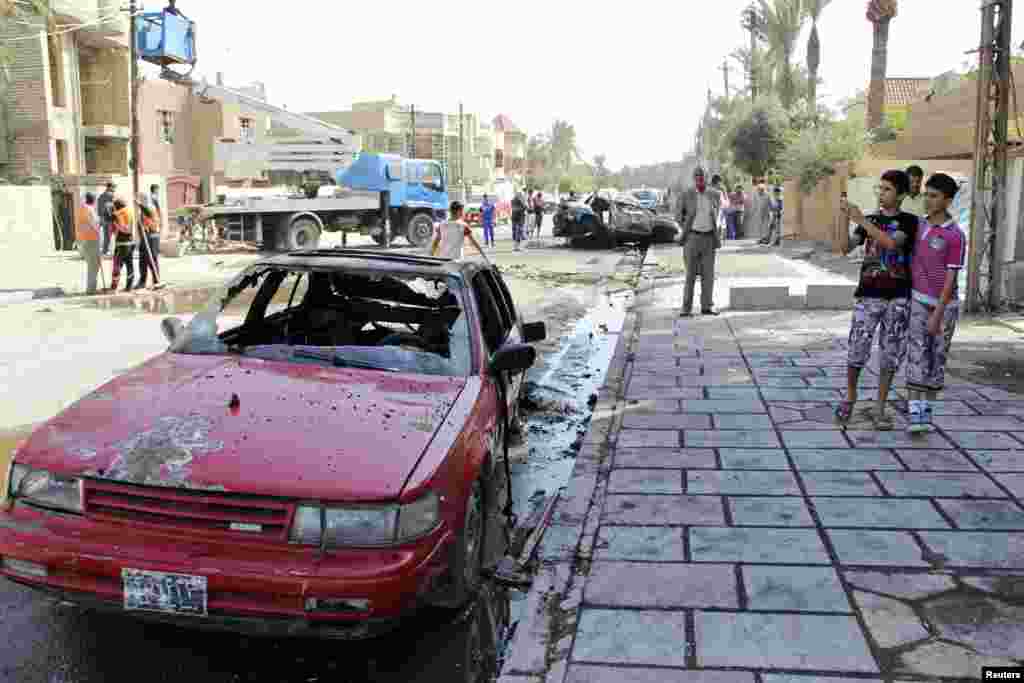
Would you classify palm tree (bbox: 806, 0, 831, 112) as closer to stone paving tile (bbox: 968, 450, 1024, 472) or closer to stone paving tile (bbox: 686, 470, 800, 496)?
stone paving tile (bbox: 968, 450, 1024, 472)

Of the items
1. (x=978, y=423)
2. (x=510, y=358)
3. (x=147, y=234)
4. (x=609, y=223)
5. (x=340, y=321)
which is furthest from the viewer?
(x=609, y=223)

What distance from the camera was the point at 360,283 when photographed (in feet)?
17.8

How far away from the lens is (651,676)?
10.9 feet

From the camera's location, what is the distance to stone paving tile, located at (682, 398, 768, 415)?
23.6 ft

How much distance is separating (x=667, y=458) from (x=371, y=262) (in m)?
2.31

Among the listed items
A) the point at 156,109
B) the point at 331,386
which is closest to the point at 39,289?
the point at 331,386

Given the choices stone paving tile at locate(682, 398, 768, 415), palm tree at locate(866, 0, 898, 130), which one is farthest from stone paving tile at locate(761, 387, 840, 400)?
palm tree at locate(866, 0, 898, 130)

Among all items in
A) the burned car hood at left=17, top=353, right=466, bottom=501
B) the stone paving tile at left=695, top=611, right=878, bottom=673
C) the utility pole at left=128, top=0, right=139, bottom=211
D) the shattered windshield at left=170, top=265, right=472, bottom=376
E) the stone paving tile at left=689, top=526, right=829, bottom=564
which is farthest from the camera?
the utility pole at left=128, top=0, right=139, bottom=211

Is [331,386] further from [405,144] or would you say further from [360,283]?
[405,144]

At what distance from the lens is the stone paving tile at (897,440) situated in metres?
Answer: 6.12

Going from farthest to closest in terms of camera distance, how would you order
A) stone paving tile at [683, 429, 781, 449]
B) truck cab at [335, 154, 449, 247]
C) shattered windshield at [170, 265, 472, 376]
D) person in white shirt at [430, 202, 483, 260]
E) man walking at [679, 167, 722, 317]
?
truck cab at [335, 154, 449, 247], person in white shirt at [430, 202, 483, 260], man walking at [679, 167, 722, 317], stone paving tile at [683, 429, 781, 449], shattered windshield at [170, 265, 472, 376]

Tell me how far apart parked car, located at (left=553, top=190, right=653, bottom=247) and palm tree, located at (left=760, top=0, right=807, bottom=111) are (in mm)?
16925

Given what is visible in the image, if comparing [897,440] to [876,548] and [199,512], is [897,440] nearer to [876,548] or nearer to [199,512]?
[876,548]

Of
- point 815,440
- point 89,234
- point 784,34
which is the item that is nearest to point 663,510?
point 815,440
